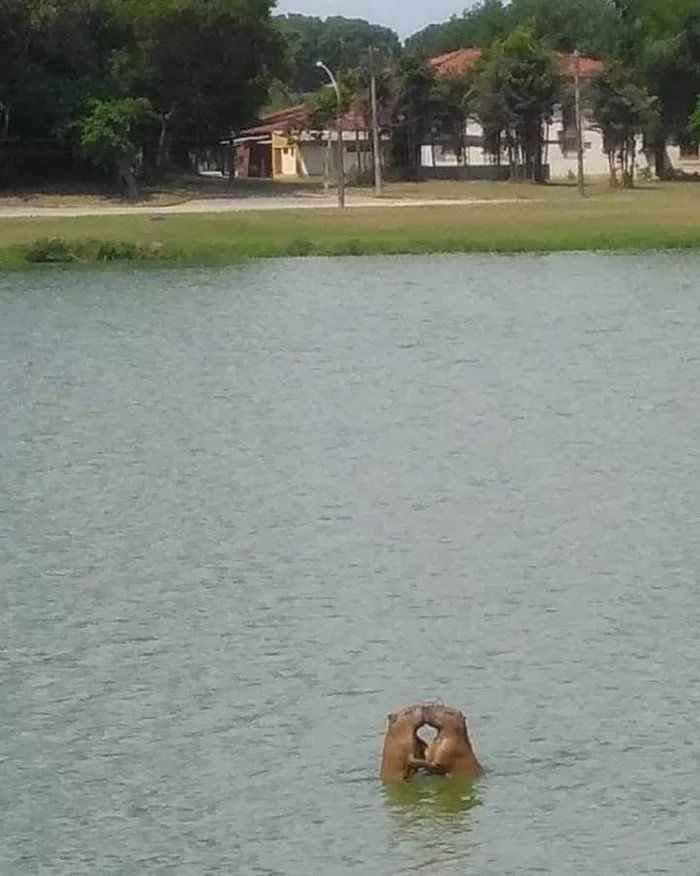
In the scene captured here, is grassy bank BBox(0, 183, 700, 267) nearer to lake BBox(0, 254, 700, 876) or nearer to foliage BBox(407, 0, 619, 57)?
lake BBox(0, 254, 700, 876)

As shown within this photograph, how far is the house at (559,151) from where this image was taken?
79.6 metres

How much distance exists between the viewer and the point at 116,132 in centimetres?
6131

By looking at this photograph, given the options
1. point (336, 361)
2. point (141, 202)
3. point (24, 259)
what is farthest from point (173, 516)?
point (141, 202)

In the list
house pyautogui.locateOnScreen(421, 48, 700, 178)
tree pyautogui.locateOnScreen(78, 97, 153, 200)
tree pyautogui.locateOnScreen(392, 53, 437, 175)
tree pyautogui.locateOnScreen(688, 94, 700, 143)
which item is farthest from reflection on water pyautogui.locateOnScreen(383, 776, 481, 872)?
house pyautogui.locateOnScreen(421, 48, 700, 178)

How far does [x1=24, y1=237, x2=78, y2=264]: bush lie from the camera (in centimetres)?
4653

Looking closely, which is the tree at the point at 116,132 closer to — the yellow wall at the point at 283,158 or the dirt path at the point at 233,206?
the dirt path at the point at 233,206

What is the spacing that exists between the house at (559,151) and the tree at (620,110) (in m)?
1.35

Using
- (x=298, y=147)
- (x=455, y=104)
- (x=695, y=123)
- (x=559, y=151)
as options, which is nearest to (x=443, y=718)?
(x=695, y=123)

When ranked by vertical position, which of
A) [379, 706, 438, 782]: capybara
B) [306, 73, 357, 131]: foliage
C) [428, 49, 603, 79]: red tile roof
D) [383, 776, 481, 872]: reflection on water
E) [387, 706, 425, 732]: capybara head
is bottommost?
[383, 776, 481, 872]: reflection on water

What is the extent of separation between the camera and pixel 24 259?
46.5 meters

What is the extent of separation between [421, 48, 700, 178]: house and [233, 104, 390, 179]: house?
2.33 metres

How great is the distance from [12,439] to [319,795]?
1223cm

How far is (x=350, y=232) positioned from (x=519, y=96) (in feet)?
85.7

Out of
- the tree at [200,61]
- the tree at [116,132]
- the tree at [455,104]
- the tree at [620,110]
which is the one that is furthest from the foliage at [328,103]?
the tree at [116,132]
